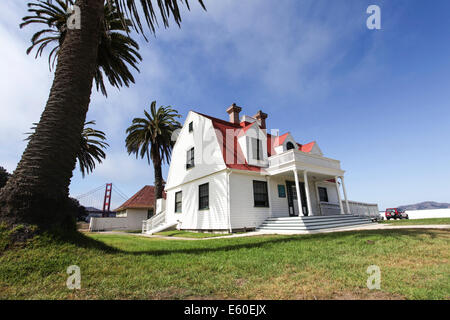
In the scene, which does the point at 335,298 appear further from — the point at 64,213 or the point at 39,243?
the point at 64,213

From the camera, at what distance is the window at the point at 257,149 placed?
14.5 m

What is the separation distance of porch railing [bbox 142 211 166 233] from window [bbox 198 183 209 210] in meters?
5.65

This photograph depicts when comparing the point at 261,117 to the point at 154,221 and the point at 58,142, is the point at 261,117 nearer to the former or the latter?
the point at 154,221

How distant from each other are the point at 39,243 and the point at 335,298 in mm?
4557

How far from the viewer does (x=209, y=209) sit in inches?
518

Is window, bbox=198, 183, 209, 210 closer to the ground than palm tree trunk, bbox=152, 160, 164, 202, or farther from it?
closer to the ground

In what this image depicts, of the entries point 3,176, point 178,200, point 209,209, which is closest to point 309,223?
point 209,209

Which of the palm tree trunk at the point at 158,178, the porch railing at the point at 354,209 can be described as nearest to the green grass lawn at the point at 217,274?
the porch railing at the point at 354,209

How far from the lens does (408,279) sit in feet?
9.83

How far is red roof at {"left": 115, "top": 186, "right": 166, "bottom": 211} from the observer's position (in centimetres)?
2689

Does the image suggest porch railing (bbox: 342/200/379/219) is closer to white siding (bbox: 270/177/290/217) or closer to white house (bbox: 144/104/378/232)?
white house (bbox: 144/104/378/232)

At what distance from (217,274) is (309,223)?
9.08 m

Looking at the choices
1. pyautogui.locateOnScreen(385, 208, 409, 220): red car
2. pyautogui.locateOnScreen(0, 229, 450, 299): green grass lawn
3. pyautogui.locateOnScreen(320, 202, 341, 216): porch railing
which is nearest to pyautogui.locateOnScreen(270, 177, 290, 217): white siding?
pyautogui.locateOnScreen(320, 202, 341, 216): porch railing

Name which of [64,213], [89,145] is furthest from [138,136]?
[64,213]
